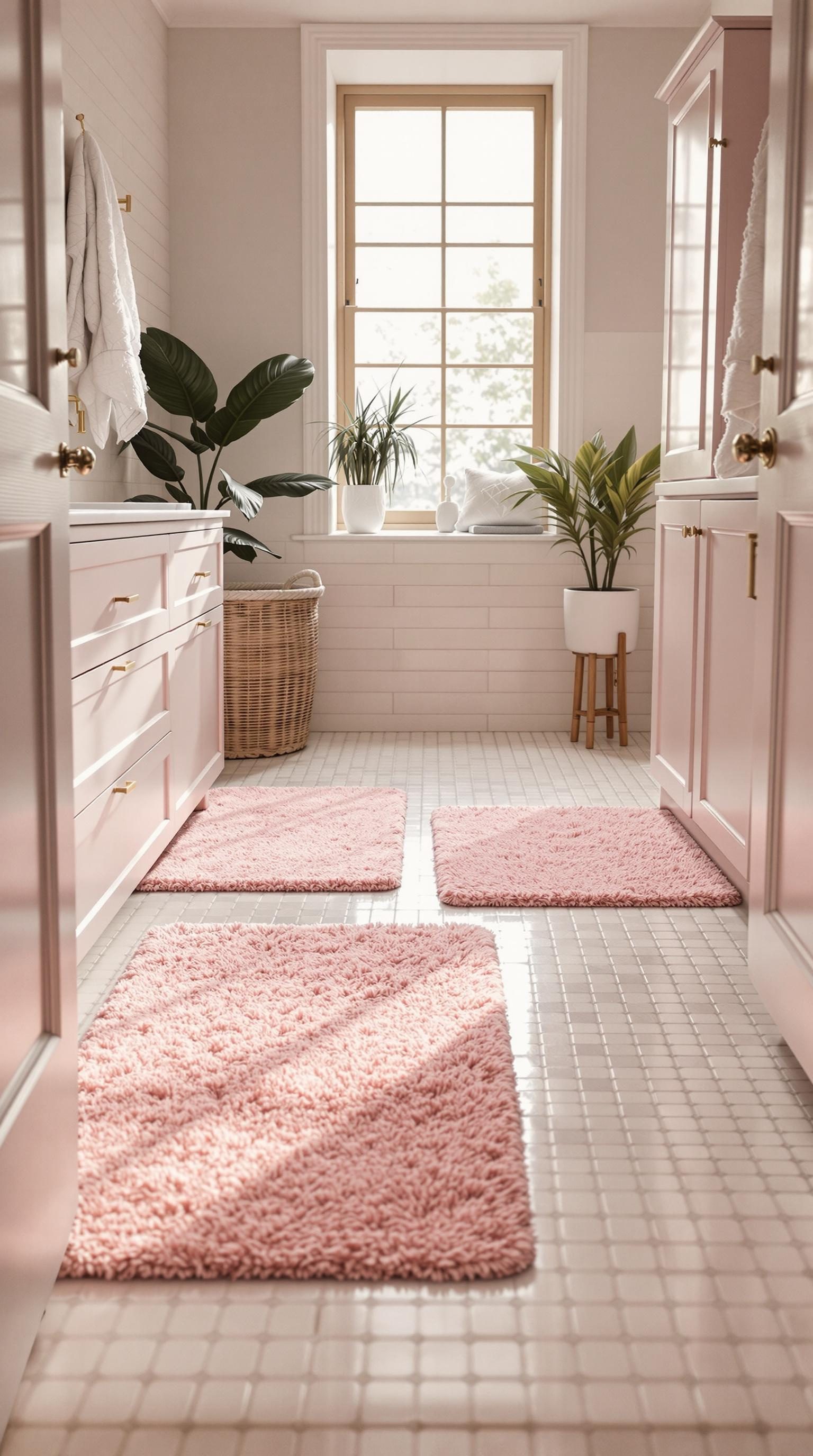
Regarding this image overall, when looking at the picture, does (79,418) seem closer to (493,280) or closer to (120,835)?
(120,835)

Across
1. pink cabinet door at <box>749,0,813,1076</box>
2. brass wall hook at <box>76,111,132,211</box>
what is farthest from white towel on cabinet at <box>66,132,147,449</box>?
pink cabinet door at <box>749,0,813,1076</box>

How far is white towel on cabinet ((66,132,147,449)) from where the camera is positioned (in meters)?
3.42

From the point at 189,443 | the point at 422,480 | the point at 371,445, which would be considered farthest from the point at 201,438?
the point at 422,480

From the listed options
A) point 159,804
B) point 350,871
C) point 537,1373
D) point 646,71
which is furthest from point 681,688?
point 646,71

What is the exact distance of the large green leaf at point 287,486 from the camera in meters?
4.54

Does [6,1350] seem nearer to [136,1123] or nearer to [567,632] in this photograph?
[136,1123]

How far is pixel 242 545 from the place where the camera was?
4.51 meters

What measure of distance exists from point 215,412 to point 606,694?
175 cm

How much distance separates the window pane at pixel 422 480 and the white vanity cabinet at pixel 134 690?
1.79 m

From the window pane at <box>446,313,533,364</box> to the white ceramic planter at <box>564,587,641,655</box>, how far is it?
122 cm

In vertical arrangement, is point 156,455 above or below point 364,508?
above

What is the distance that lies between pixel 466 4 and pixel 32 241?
4028mm

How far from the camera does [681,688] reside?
3.22 m

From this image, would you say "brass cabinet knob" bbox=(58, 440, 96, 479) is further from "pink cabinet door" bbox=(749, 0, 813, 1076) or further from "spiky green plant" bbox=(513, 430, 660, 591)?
"spiky green plant" bbox=(513, 430, 660, 591)
